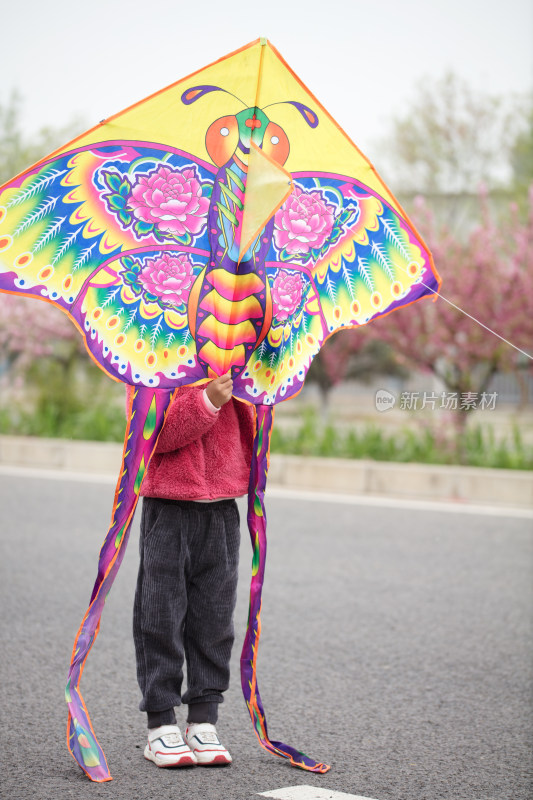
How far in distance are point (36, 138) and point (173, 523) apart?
71.8 ft

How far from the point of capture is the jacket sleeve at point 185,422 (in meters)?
2.78

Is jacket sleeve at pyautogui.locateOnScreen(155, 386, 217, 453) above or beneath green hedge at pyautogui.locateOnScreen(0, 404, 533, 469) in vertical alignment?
beneath

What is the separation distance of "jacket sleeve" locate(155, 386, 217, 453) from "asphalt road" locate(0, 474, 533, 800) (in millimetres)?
989

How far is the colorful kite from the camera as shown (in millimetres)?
2699

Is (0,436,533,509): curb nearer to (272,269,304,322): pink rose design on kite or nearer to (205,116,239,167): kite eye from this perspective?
(272,269,304,322): pink rose design on kite

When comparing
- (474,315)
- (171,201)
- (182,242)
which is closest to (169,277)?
(182,242)

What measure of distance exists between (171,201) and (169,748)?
1.65 metres

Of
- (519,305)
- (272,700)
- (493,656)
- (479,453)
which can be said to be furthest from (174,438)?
(519,305)

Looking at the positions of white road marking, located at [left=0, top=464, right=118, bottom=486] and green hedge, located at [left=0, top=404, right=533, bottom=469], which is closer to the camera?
white road marking, located at [left=0, top=464, right=118, bottom=486]

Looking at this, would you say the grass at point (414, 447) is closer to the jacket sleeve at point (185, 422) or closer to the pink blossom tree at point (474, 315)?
the pink blossom tree at point (474, 315)

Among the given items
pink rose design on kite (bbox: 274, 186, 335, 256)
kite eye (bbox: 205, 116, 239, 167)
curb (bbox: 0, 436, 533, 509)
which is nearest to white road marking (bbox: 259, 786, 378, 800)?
pink rose design on kite (bbox: 274, 186, 335, 256)

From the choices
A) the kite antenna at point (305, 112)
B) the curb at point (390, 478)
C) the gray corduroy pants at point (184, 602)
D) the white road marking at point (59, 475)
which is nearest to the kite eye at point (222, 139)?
the kite antenna at point (305, 112)

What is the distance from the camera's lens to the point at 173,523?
9.36 ft

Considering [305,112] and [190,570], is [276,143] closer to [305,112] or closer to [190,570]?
[305,112]
